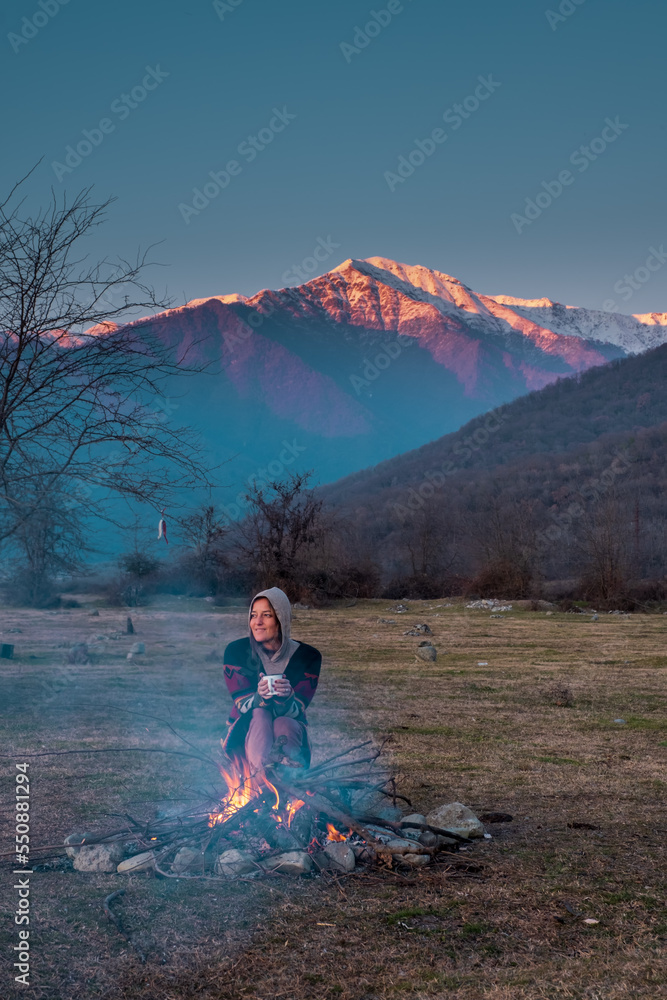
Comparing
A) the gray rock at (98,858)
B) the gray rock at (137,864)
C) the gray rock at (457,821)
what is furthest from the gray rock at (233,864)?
the gray rock at (457,821)

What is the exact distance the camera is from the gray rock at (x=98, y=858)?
4.78m

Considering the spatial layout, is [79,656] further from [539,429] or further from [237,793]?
[539,429]

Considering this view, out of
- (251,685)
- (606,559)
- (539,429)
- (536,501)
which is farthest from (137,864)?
(539,429)

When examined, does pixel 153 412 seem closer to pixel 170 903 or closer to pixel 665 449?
pixel 170 903

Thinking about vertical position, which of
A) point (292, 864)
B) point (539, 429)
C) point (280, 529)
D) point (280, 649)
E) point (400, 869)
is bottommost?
point (400, 869)

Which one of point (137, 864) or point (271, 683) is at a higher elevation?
point (271, 683)

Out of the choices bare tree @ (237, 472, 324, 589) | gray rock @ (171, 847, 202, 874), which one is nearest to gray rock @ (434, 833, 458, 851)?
gray rock @ (171, 847, 202, 874)

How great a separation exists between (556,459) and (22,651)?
204ft

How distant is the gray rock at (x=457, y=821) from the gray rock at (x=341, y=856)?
81 centimetres

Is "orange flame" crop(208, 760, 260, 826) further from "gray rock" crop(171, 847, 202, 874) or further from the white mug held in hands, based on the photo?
the white mug held in hands

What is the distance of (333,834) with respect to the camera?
16.3 ft

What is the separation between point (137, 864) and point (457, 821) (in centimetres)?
216

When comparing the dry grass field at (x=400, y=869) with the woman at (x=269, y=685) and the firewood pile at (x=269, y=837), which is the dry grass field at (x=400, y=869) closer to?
the firewood pile at (x=269, y=837)

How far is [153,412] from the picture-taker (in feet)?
22.0
